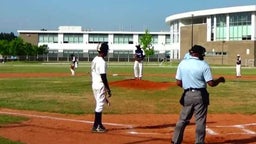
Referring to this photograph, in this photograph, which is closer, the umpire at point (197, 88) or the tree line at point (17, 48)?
the umpire at point (197, 88)

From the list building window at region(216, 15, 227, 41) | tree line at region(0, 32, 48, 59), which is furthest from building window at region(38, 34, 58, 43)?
building window at region(216, 15, 227, 41)

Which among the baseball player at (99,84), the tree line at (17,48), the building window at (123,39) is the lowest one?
the baseball player at (99,84)

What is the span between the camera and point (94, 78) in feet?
37.5

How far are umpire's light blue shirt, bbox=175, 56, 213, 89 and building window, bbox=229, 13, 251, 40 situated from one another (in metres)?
96.0

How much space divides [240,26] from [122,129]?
95.9 m

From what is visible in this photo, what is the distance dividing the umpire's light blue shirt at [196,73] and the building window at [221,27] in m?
99.3

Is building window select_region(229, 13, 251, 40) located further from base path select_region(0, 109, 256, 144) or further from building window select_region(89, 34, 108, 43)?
base path select_region(0, 109, 256, 144)

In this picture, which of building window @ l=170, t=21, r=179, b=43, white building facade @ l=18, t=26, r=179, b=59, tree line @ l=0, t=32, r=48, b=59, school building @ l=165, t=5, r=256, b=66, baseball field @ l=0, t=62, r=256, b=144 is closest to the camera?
baseball field @ l=0, t=62, r=256, b=144

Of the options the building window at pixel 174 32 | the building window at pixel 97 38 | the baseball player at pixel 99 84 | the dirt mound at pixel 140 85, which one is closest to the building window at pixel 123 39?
the building window at pixel 97 38

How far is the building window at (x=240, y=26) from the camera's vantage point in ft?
336

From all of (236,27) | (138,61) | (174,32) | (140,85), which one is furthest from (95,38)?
(140,85)

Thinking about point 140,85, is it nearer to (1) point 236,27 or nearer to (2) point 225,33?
(1) point 236,27

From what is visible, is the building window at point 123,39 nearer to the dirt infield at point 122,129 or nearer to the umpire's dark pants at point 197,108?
the dirt infield at point 122,129

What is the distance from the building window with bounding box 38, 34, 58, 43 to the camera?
14625cm
